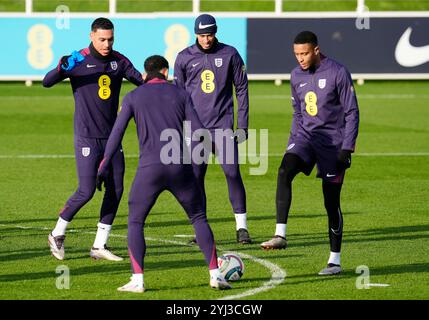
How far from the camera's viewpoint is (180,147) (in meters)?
11.0

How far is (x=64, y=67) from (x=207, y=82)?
2.13 metres

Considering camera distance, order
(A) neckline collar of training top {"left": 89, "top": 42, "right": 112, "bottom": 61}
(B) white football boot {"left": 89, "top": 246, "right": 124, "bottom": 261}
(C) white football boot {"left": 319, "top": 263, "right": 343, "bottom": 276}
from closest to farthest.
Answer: (C) white football boot {"left": 319, "top": 263, "right": 343, "bottom": 276}, (B) white football boot {"left": 89, "top": 246, "right": 124, "bottom": 261}, (A) neckline collar of training top {"left": 89, "top": 42, "right": 112, "bottom": 61}

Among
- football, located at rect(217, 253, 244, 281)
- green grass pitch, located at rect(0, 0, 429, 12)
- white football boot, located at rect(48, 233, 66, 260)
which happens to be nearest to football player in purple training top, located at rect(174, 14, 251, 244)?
white football boot, located at rect(48, 233, 66, 260)

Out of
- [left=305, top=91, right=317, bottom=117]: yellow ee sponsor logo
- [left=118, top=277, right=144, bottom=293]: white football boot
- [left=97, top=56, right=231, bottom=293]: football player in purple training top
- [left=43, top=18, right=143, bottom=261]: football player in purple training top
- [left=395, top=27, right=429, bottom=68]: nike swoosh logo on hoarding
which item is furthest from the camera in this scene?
[left=395, top=27, right=429, bottom=68]: nike swoosh logo on hoarding

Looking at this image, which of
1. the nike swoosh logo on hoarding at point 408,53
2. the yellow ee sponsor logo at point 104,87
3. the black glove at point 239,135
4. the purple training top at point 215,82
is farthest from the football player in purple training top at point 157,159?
the nike swoosh logo on hoarding at point 408,53

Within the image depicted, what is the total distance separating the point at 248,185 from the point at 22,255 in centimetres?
683

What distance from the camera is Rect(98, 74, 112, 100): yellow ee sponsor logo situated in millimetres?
13344

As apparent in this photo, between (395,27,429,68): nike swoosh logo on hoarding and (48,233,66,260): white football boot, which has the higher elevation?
(395,27,429,68): nike swoosh logo on hoarding

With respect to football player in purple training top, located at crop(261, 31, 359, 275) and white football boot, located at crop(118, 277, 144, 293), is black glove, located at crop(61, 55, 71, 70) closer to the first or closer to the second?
football player in purple training top, located at crop(261, 31, 359, 275)

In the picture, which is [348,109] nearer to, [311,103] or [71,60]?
[311,103]

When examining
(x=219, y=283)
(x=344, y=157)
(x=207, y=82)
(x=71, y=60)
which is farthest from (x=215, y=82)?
(x=219, y=283)

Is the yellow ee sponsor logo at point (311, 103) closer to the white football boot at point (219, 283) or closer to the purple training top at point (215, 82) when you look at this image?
the purple training top at point (215, 82)

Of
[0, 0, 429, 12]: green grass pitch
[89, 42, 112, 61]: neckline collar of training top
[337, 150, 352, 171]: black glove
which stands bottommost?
[337, 150, 352, 171]: black glove
